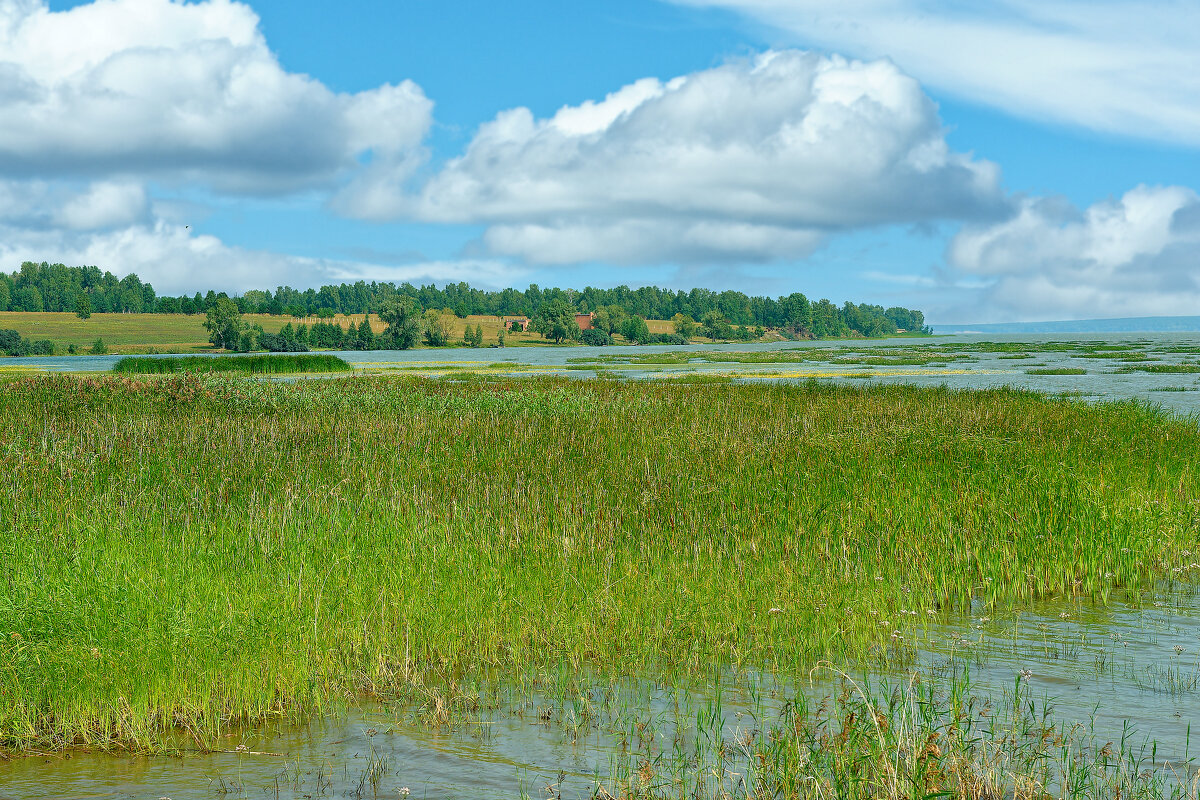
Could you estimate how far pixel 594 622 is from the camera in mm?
7246

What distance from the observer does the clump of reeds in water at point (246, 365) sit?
56.1 m

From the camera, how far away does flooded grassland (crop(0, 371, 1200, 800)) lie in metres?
5.03

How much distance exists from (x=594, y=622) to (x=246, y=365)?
→ 5796 cm

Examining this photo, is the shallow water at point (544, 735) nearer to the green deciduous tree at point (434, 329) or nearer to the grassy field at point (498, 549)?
the grassy field at point (498, 549)

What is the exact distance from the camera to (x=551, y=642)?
6977 mm

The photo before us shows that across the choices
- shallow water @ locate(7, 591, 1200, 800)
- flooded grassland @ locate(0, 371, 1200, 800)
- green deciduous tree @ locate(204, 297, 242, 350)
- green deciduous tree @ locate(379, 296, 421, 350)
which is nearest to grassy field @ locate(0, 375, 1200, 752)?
flooded grassland @ locate(0, 371, 1200, 800)

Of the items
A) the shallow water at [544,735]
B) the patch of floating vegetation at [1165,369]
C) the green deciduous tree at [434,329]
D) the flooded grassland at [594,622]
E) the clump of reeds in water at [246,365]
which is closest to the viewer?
the shallow water at [544,735]

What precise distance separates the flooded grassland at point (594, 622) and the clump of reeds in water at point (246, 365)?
44.7m

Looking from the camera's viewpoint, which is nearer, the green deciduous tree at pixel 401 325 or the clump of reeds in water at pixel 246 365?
the clump of reeds in water at pixel 246 365

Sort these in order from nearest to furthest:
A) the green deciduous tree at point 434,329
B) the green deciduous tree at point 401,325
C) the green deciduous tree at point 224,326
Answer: the green deciduous tree at point 224,326 → the green deciduous tree at point 401,325 → the green deciduous tree at point 434,329

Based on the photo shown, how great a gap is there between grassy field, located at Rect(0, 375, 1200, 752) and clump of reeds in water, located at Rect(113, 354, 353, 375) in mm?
40233

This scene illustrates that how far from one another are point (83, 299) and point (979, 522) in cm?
22840

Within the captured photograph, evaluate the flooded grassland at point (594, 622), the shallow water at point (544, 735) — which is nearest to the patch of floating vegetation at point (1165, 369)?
the flooded grassland at point (594, 622)

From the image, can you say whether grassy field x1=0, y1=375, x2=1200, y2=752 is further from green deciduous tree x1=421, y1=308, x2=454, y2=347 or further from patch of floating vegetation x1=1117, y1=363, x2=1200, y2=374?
green deciduous tree x1=421, y1=308, x2=454, y2=347
